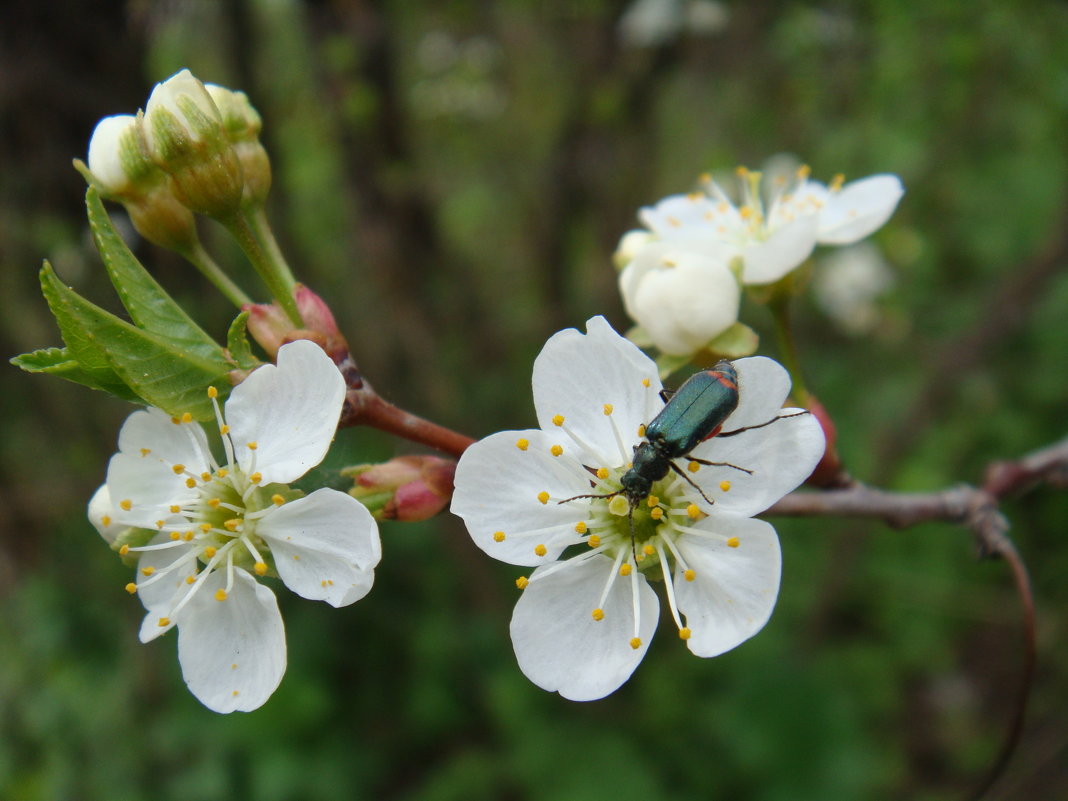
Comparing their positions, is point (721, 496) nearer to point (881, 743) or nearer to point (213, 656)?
point (213, 656)

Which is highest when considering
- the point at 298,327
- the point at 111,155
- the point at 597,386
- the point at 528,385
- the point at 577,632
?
the point at 111,155

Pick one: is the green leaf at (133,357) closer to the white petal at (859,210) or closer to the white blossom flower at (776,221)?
the white blossom flower at (776,221)

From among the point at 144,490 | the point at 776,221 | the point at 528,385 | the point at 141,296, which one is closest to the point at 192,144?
the point at 141,296

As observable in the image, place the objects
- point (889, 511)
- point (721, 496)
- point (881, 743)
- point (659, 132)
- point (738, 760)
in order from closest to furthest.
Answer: point (721, 496) < point (889, 511) < point (738, 760) < point (881, 743) < point (659, 132)

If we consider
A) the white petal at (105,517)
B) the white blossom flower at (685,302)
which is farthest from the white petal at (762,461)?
the white petal at (105,517)

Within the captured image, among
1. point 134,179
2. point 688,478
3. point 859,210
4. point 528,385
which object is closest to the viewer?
point 688,478

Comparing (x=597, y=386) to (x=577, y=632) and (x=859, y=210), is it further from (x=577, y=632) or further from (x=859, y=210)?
(x=859, y=210)

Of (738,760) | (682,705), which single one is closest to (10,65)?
(682,705)
